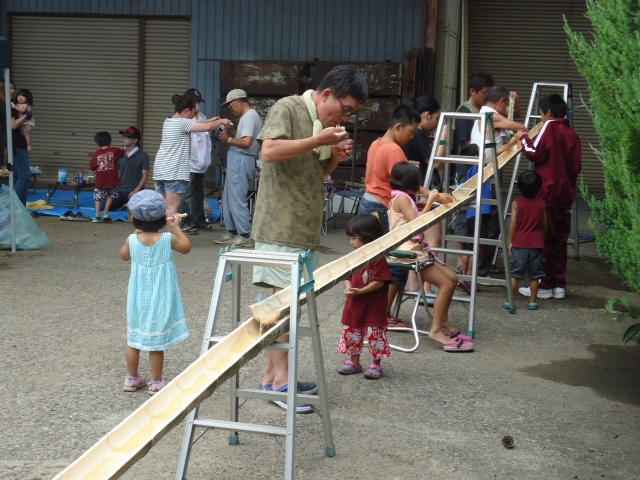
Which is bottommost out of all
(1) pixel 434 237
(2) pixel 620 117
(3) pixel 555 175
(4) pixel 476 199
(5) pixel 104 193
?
(5) pixel 104 193

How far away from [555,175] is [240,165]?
154 inches

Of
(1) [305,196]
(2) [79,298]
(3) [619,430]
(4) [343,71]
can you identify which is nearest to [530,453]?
(3) [619,430]

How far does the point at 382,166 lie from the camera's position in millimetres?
6637

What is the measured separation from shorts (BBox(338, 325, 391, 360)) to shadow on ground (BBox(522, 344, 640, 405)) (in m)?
1.08

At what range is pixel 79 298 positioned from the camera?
7383 mm

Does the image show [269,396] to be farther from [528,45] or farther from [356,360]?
[528,45]

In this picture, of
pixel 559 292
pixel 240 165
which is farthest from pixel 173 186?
pixel 559 292

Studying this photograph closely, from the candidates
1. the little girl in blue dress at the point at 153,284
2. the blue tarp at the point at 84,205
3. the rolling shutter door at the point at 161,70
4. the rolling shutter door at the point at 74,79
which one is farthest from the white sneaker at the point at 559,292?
the rolling shutter door at the point at 74,79

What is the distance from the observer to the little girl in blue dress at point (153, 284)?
4879mm

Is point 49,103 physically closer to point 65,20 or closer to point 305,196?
point 65,20

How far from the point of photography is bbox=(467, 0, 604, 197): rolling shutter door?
15.1 m

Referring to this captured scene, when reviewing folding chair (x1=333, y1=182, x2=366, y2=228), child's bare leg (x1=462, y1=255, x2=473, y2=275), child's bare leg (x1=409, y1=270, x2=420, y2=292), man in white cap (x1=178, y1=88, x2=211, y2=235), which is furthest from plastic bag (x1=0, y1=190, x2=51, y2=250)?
child's bare leg (x1=462, y1=255, x2=473, y2=275)

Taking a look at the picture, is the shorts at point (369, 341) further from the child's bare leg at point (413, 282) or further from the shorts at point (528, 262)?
the shorts at point (528, 262)

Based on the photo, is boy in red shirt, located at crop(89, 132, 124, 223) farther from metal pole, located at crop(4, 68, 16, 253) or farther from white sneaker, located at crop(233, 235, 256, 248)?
white sneaker, located at crop(233, 235, 256, 248)
